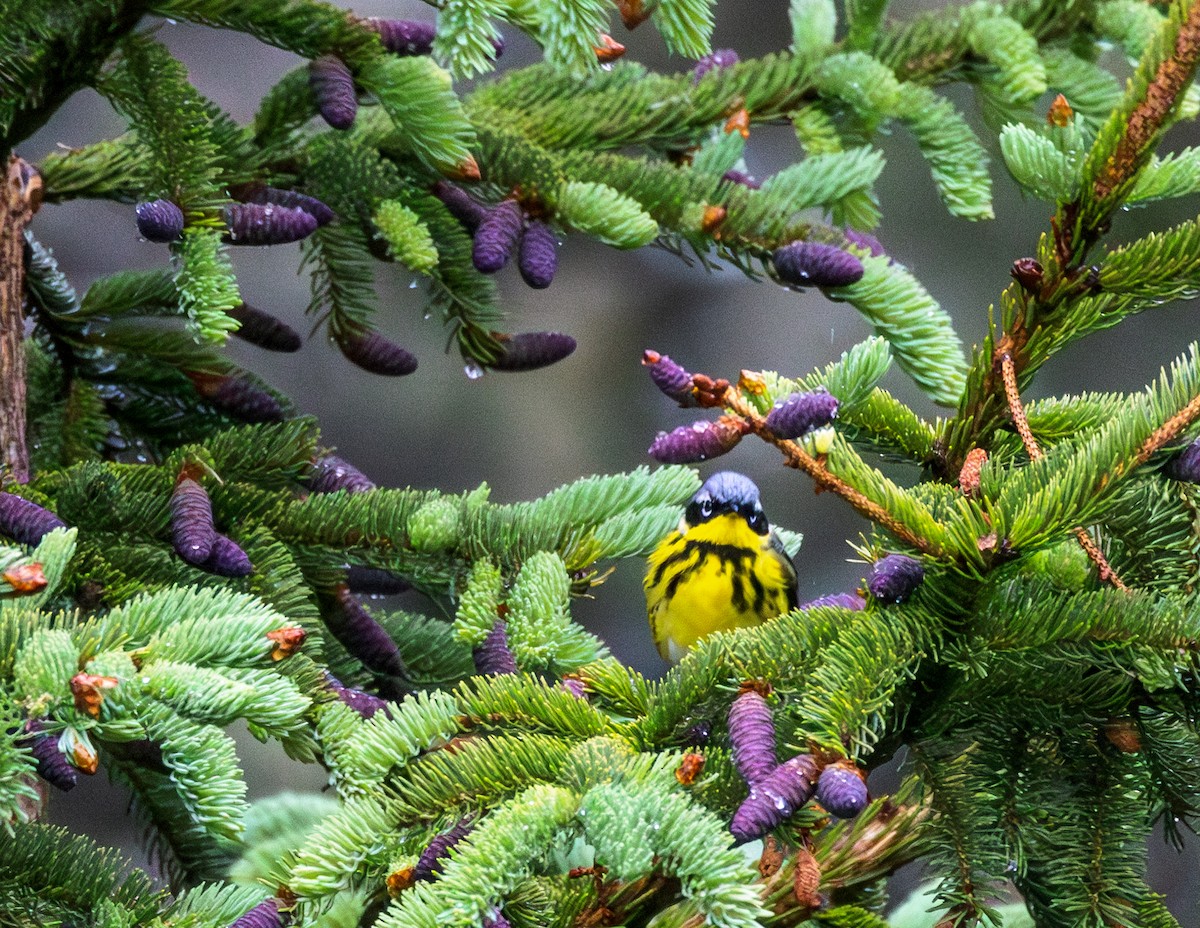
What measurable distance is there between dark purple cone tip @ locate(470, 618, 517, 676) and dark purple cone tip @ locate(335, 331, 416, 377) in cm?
52

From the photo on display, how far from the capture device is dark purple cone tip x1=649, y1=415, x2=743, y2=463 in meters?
0.92

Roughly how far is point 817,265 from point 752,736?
79cm

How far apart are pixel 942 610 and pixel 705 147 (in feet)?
3.43

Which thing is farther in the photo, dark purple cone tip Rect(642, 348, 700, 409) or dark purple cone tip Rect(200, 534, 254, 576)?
dark purple cone tip Rect(200, 534, 254, 576)

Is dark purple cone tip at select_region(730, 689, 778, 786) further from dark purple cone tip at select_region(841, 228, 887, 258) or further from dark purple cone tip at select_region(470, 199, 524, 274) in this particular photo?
dark purple cone tip at select_region(841, 228, 887, 258)

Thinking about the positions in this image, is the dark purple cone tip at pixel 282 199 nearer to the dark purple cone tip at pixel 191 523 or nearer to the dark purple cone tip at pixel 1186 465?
the dark purple cone tip at pixel 191 523

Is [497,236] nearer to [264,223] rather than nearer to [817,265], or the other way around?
[264,223]

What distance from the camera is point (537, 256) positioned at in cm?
155

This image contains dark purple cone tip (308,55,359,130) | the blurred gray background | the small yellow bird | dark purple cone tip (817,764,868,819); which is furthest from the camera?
the blurred gray background

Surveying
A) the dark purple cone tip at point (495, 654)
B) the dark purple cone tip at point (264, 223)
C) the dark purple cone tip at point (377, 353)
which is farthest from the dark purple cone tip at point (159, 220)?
the dark purple cone tip at point (495, 654)

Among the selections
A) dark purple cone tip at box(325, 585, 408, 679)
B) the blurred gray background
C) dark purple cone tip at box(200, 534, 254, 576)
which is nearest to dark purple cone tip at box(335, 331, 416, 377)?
dark purple cone tip at box(325, 585, 408, 679)

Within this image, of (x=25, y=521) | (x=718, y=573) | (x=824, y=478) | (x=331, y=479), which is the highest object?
(x=824, y=478)

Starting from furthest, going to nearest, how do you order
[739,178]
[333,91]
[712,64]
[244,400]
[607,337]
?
[607,337] → [712,64] → [739,178] → [244,400] → [333,91]

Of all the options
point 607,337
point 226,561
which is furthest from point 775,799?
point 607,337
